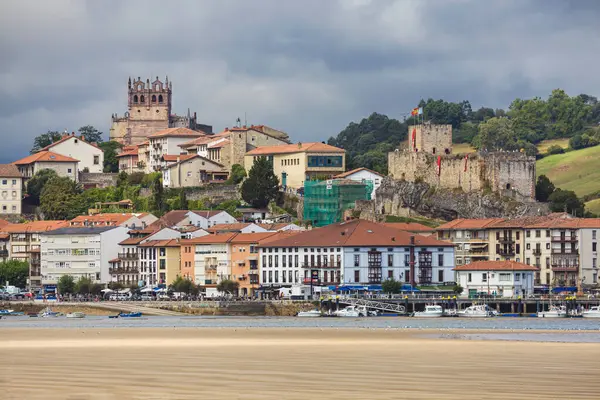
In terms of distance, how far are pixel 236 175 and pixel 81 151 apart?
22463mm

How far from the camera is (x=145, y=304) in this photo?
104m

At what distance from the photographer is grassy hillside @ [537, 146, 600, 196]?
502 feet

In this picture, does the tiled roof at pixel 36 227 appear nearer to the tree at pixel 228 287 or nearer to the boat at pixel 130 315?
the tree at pixel 228 287

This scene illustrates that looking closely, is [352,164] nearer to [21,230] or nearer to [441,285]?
[21,230]

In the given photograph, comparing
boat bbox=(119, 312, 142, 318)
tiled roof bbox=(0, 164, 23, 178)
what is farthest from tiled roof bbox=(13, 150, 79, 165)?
boat bbox=(119, 312, 142, 318)

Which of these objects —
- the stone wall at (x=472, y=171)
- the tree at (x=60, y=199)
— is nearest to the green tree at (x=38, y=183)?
the tree at (x=60, y=199)

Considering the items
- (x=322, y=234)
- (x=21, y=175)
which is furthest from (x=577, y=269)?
(x=21, y=175)

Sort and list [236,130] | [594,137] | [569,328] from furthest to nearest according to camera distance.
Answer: [594,137] → [236,130] → [569,328]

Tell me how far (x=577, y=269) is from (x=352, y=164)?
42.6 m

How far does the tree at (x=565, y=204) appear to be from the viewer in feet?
398

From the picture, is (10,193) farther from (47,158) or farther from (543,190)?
(543,190)

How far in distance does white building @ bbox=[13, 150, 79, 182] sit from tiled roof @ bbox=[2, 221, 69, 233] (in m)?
12.6

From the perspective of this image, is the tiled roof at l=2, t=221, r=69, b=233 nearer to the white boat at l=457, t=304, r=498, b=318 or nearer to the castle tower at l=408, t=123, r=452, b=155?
the castle tower at l=408, t=123, r=452, b=155

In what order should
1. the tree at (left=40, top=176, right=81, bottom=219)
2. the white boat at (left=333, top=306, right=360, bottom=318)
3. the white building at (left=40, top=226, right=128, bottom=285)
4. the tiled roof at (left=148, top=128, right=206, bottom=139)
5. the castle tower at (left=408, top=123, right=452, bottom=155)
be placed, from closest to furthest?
the white boat at (left=333, top=306, right=360, bottom=318)
the white building at (left=40, top=226, right=128, bottom=285)
the castle tower at (left=408, top=123, right=452, bottom=155)
the tree at (left=40, top=176, right=81, bottom=219)
the tiled roof at (left=148, top=128, right=206, bottom=139)
